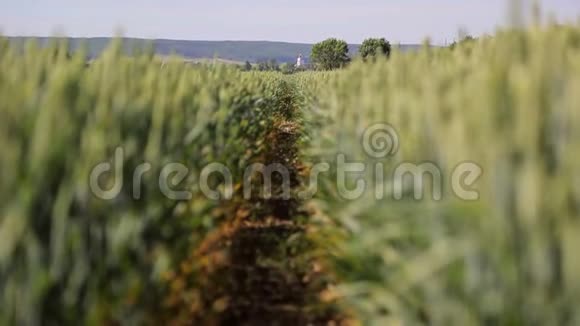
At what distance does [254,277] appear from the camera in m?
3.77

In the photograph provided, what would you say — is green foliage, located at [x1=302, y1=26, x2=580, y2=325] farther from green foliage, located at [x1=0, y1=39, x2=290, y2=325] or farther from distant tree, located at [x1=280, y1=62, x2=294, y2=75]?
distant tree, located at [x1=280, y1=62, x2=294, y2=75]

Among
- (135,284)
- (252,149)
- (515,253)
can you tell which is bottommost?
(135,284)

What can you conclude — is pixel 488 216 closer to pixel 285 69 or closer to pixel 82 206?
pixel 82 206

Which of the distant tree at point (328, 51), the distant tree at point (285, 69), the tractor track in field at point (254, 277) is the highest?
the distant tree at point (328, 51)

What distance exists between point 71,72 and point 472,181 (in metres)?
1.58

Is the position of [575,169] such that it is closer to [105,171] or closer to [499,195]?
[499,195]

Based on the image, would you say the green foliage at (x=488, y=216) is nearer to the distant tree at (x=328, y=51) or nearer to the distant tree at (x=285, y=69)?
the distant tree at (x=285, y=69)

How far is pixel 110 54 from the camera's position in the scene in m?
3.00

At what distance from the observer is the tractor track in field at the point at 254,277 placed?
282cm

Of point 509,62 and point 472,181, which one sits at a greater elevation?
point 509,62

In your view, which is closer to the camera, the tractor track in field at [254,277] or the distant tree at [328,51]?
the tractor track in field at [254,277]

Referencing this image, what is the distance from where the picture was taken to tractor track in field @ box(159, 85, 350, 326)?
282cm

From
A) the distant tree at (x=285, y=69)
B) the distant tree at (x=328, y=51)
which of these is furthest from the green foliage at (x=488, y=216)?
the distant tree at (x=328, y=51)

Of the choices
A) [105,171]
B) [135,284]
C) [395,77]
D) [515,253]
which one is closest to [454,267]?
[515,253]
